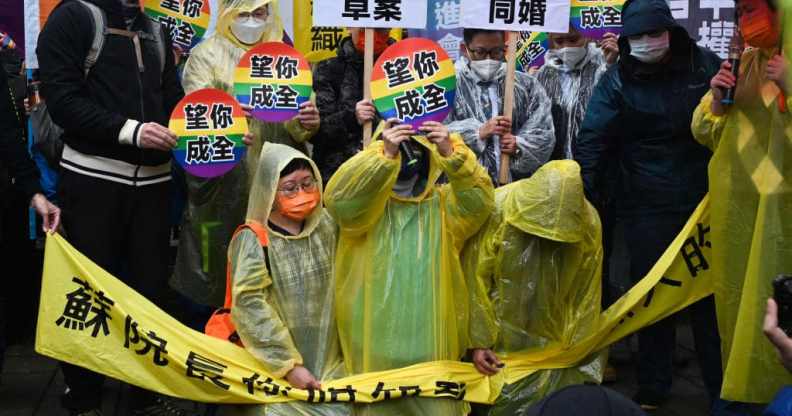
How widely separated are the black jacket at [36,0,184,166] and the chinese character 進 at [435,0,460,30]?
2640 mm

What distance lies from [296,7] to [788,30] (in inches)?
135

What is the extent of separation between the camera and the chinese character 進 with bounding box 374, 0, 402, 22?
4883 mm

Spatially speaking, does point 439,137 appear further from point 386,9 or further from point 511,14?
point 511,14

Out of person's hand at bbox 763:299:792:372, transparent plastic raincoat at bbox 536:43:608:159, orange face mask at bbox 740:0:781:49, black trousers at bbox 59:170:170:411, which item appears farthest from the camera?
transparent plastic raincoat at bbox 536:43:608:159

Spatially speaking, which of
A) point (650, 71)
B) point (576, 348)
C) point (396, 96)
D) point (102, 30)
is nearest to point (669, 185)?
point (650, 71)

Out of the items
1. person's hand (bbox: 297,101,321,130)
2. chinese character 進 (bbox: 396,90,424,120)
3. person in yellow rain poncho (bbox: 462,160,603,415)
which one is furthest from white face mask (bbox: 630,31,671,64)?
person's hand (bbox: 297,101,321,130)

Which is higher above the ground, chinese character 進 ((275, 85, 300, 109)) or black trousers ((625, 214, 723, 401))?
chinese character 進 ((275, 85, 300, 109))

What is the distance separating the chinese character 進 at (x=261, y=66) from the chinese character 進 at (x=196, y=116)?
37 centimetres

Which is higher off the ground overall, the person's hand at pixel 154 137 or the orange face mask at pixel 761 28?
the orange face mask at pixel 761 28

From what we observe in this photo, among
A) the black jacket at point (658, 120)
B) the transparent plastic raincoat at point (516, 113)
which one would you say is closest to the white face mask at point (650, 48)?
the black jacket at point (658, 120)

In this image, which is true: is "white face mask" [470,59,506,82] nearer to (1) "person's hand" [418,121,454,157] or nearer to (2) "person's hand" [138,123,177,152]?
(1) "person's hand" [418,121,454,157]

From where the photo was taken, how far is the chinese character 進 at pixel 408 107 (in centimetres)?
434

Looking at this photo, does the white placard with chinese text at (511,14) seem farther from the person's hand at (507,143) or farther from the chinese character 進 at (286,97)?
the chinese character 進 at (286,97)

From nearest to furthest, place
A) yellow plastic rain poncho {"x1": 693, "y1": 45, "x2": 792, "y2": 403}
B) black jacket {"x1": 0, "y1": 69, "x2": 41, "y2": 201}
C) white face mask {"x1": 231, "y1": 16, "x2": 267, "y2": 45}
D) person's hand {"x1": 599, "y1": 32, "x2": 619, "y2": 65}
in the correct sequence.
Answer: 1. yellow plastic rain poncho {"x1": 693, "y1": 45, "x2": 792, "y2": 403}
2. black jacket {"x1": 0, "y1": 69, "x2": 41, "y2": 201}
3. white face mask {"x1": 231, "y1": 16, "x2": 267, "y2": 45}
4. person's hand {"x1": 599, "y1": 32, "x2": 619, "y2": 65}
